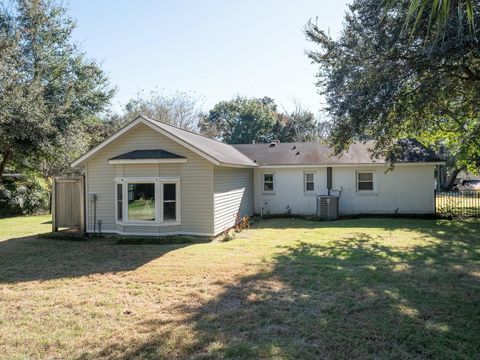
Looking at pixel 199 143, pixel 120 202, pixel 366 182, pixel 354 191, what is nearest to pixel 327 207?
pixel 354 191

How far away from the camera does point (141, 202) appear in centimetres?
A: 1222

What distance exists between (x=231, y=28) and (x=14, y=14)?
14.7 m

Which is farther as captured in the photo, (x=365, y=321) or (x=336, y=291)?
(x=336, y=291)

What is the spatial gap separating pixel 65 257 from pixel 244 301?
619cm

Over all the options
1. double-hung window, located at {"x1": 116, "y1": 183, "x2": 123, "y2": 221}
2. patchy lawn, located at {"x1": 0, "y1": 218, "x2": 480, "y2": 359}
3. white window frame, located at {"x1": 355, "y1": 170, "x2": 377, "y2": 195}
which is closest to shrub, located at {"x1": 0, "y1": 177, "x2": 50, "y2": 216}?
patchy lawn, located at {"x1": 0, "y1": 218, "x2": 480, "y2": 359}

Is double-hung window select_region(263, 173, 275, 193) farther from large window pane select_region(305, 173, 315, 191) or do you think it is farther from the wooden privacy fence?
the wooden privacy fence

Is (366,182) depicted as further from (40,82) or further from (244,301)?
(40,82)

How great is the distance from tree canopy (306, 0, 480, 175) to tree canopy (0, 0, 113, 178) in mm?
14234

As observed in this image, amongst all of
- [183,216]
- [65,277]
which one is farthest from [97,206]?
[65,277]

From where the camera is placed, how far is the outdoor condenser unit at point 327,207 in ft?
55.6

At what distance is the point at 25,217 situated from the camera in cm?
2005

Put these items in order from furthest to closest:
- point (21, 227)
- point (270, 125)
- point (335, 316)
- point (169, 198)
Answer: point (270, 125)
point (21, 227)
point (169, 198)
point (335, 316)

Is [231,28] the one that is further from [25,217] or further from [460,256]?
[25,217]

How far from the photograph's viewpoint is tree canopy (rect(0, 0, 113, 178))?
17766 mm
